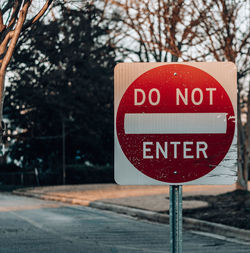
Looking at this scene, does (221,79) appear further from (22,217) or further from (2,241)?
(22,217)

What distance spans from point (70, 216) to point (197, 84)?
13.5 meters

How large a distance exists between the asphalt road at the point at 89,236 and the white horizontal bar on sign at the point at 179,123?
7284 millimetres

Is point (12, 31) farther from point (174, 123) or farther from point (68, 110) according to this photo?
point (68, 110)

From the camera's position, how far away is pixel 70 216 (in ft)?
53.0

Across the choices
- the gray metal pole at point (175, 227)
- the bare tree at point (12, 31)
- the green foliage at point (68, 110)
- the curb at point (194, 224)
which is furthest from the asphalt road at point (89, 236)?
the green foliage at point (68, 110)

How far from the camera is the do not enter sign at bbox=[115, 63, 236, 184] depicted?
2.96 m

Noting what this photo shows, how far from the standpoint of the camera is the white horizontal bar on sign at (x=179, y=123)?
9.80ft

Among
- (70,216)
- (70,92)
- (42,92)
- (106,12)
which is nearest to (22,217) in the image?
(70,216)

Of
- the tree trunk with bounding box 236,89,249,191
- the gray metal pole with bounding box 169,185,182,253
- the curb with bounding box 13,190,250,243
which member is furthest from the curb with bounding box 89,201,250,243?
the gray metal pole with bounding box 169,185,182,253

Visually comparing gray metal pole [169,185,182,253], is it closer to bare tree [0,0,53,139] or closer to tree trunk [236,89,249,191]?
bare tree [0,0,53,139]

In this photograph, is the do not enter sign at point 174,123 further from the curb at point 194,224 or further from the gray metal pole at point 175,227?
the curb at point 194,224

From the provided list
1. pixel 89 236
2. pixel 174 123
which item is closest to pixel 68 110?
pixel 89 236

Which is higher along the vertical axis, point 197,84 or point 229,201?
point 197,84

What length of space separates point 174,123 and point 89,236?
933 centimetres
